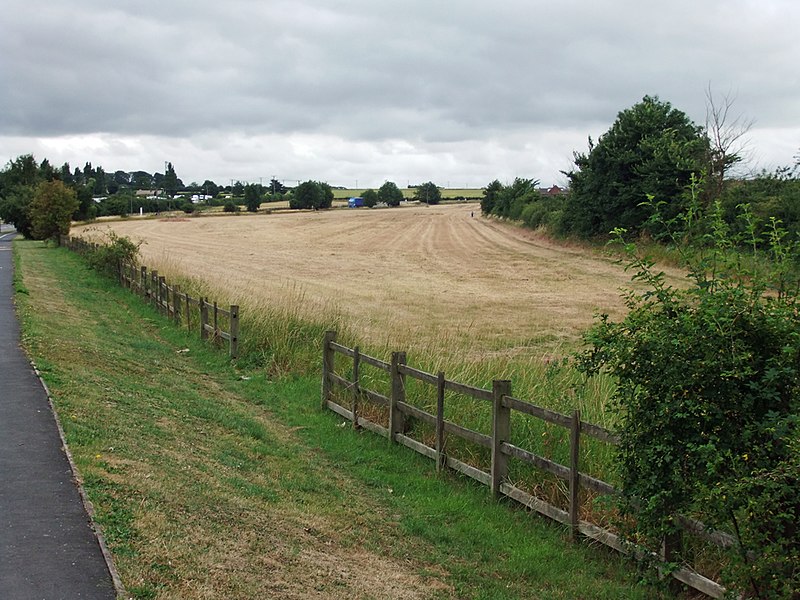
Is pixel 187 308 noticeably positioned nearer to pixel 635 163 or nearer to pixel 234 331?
pixel 234 331

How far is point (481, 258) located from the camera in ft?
156

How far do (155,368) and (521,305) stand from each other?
14511mm

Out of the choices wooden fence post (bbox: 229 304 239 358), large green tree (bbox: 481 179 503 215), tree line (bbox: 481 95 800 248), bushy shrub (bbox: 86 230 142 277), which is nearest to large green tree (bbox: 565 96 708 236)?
tree line (bbox: 481 95 800 248)

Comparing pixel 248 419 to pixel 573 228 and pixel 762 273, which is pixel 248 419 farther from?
pixel 573 228

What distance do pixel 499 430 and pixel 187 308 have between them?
1256 centimetres

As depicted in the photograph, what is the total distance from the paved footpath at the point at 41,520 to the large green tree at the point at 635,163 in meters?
36.6

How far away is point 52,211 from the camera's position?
5722cm

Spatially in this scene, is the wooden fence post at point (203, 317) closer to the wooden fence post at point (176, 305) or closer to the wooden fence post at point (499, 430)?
the wooden fence post at point (176, 305)

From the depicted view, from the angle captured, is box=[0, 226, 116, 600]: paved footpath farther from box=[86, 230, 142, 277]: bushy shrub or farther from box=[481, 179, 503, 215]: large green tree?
box=[481, 179, 503, 215]: large green tree

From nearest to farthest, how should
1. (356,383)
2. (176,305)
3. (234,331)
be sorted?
(356,383), (234,331), (176,305)

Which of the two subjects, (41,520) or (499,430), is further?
(499,430)

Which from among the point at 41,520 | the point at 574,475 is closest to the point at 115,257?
the point at 41,520

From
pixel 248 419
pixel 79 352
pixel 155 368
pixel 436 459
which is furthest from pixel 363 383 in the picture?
pixel 79 352

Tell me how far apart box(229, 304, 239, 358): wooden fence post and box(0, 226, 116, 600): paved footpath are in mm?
5899
